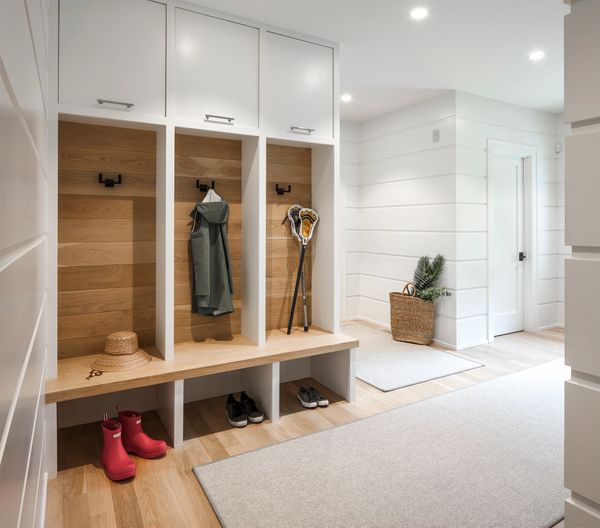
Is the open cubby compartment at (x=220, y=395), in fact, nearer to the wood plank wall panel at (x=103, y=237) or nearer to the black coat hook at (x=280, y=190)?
the wood plank wall panel at (x=103, y=237)

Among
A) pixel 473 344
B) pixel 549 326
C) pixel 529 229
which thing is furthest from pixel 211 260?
pixel 549 326

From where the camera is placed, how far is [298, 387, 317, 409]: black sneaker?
9.95ft

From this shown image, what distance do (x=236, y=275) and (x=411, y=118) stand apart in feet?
9.81

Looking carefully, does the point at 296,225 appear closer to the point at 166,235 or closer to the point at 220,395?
the point at 166,235

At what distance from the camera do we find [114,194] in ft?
9.07

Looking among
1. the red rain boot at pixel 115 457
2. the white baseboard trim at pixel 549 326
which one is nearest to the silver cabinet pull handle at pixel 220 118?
the red rain boot at pixel 115 457

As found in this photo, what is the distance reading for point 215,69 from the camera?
2762 millimetres

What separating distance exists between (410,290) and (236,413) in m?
2.73

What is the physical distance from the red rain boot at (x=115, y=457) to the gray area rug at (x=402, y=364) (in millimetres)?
1922

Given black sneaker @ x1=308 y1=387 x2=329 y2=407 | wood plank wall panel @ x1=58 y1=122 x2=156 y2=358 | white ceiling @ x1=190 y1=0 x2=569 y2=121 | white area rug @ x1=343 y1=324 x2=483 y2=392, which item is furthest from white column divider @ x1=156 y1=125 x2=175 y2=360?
white area rug @ x1=343 y1=324 x2=483 y2=392

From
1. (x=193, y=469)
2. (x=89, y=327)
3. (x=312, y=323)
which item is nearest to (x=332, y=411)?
(x=312, y=323)

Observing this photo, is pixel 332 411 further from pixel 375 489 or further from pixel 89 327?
pixel 89 327

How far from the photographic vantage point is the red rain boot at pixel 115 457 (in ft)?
7.11

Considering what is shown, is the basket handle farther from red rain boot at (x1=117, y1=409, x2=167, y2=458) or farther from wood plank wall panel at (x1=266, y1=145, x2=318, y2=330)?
red rain boot at (x1=117, y1=409, x2=167, y2=458)
